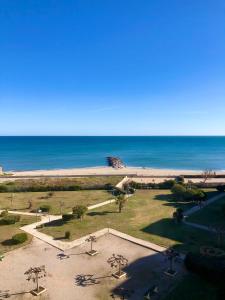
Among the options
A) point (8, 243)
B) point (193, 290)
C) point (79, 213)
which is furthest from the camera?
point (79, 213)

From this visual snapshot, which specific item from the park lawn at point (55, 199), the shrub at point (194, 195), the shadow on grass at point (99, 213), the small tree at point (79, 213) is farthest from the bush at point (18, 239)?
the shrub at point (194, 195)

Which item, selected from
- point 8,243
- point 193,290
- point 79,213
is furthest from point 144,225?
point 8,243

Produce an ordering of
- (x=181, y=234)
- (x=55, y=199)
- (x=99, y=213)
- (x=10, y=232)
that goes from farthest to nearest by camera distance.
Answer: (x=55, y=199) < (x=99, y=213) < (x=10, y=232) < (x=181, y=234)

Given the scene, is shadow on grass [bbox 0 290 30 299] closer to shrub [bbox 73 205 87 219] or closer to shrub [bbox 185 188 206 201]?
shrub [bbox 73 205 87 219]

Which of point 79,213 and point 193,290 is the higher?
point 79,213

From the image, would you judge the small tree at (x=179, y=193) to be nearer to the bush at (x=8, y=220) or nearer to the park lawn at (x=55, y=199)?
the park lawn at (x=55, y=199)

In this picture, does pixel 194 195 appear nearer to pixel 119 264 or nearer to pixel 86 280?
pixel 119 264

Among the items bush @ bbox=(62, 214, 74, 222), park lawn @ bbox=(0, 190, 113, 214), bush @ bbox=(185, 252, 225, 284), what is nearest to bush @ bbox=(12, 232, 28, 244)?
bush @ bbox=(62, 214, 74, 222)
